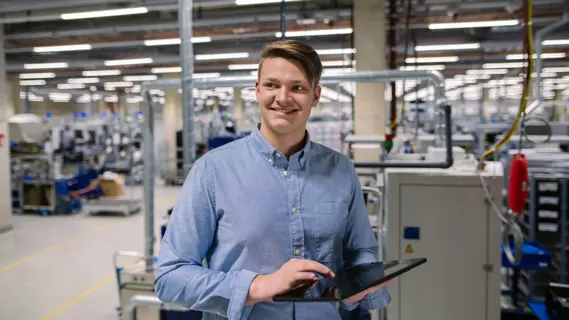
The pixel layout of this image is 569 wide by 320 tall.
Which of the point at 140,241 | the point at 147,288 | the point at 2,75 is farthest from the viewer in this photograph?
the point at 2,75

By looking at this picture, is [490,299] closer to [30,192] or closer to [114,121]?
[30,192]

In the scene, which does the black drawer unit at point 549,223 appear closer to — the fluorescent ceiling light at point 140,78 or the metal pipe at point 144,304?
the metal pipe at point 144,304

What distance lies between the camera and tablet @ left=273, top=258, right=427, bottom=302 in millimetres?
1070

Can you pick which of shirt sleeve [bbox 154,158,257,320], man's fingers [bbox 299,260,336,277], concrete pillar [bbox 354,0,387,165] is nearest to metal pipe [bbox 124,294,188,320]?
shirt sleeve [bbox 154,158,257,320]

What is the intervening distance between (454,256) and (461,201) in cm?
41

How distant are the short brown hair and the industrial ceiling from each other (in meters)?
4.03

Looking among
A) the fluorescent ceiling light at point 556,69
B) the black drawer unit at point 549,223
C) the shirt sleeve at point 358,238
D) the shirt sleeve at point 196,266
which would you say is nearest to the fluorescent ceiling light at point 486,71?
the fluorescent ceiling light at point 556,69

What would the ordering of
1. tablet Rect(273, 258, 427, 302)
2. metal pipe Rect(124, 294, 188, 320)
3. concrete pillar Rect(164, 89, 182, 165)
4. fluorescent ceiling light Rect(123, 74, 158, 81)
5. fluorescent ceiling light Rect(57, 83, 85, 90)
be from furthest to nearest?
1. fluorescent ceiling light Rect(57, 83, 85, 90)
2. fluorescent ceiling light Rect(123, 74, 158, 81)
3. concrete pillar Rect(164, 89, 182, 165)
4. metal pipe Rect(124, 294, 188, 320)
5. tablet Rect(273, 258, 427, 302)

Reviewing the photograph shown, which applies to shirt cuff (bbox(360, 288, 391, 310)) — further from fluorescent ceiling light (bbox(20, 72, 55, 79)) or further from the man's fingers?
fluorescent ceiling light (bbox(20, 72, 55, 79))

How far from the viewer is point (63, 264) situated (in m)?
6.60

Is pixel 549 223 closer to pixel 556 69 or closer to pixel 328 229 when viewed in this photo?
pixel 328 229

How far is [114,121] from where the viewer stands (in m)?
14.0

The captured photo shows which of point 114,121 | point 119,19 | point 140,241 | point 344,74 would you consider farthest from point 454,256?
point 114,121

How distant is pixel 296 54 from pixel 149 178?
2.05m
